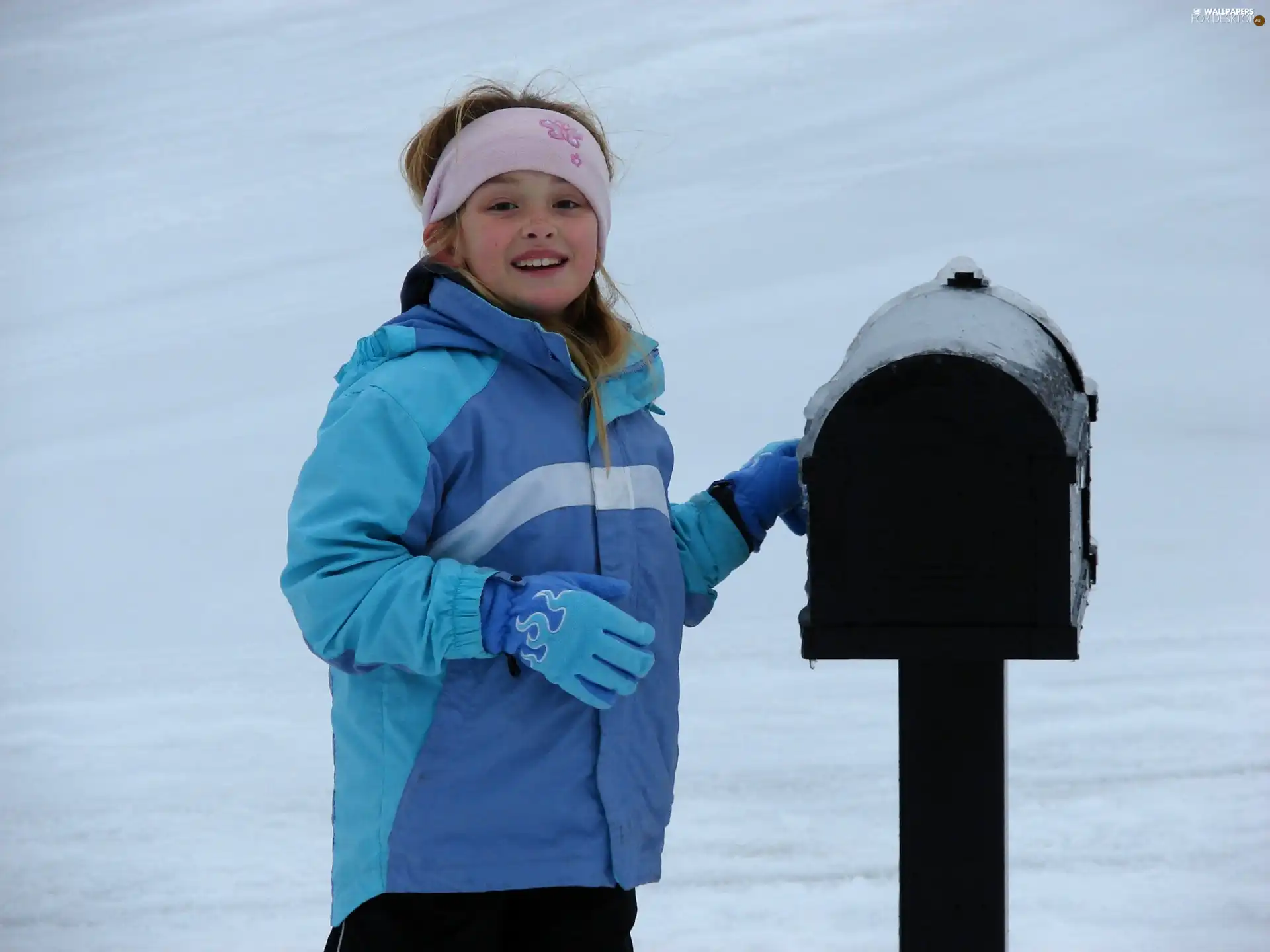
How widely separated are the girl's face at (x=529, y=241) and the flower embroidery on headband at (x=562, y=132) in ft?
0.14

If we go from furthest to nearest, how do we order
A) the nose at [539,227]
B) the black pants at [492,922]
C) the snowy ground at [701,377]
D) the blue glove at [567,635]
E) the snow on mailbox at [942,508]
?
the snowy ground at [701,377]
the nose at [539,227]
the black pants at [492,922]
the blue glove at [567,635]
the snow on mailbox at [942,508]

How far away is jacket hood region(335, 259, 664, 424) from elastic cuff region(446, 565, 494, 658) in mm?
248

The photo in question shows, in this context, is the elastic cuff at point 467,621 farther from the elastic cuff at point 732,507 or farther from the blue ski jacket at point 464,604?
the elastic cuff at point 732,507

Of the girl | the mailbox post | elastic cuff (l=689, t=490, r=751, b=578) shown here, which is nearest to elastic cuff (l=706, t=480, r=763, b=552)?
elastic cuff (l=689, t=490, r=751, b=578)

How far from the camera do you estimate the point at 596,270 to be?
5.60ft

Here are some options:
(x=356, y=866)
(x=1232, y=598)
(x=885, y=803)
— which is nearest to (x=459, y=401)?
(x=356, y=866)

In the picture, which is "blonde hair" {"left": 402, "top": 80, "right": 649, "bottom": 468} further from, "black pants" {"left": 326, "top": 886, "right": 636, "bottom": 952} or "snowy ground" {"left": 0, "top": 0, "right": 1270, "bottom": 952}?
"black pants" {"left": 326, "top": 886, "right": 636, "bottom": 952}

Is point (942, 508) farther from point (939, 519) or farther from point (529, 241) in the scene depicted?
point (529, 241)

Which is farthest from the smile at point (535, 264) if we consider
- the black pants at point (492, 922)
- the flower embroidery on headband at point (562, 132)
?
the black pants at point (492, 922)

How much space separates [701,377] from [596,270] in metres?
4.58

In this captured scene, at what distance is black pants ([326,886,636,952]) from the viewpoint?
1.50 meters

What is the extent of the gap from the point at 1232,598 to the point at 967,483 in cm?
348

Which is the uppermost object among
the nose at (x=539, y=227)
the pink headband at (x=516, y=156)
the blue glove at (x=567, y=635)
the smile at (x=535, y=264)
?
the pink headband at (x=516, y=156)

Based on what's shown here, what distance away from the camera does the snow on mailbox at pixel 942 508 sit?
3.71 ft
